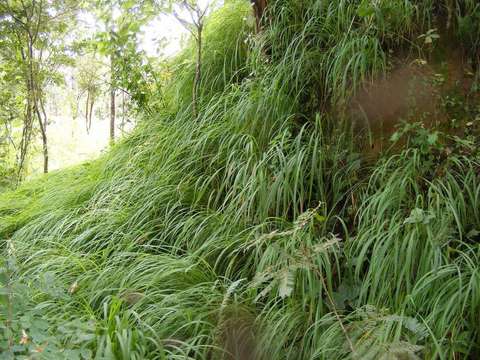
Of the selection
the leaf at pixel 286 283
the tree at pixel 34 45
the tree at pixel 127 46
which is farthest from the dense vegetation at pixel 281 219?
the tree at pixel 34 45

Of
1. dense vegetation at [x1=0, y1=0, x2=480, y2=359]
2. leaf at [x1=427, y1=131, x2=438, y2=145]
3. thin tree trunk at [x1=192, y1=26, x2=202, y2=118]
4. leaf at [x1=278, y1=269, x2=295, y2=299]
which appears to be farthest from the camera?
thin tree trunk at [x1=192, y1=26, x2=202, y2=118]

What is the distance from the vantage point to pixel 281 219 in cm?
240

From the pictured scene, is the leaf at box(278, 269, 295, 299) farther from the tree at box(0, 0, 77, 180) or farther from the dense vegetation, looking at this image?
the tree at box(0, 0, 77, 180)

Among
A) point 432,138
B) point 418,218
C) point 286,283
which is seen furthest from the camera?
point 432,138

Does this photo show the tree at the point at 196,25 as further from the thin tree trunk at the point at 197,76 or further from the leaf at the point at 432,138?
the leaf at the point at 432,138

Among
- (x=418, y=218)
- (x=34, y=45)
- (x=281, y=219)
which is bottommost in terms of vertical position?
(x=281, y=219)

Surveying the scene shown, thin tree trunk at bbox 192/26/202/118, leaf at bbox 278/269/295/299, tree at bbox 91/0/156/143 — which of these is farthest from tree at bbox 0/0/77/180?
leaf at bbox 278/269/295/299

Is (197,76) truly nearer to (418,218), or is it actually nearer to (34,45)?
(418,218)

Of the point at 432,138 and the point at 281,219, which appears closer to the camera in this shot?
the point at 432,138

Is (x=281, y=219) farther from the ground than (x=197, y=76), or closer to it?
closer to it

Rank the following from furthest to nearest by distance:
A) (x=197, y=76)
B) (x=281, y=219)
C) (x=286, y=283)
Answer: (x=197, y=76) → (x=281, y=219) → (x=286, y=283)

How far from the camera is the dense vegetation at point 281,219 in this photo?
1748 millimetres

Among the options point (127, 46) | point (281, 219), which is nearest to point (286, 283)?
point (281, 219)

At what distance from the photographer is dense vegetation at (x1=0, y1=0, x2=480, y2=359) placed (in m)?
1.75
